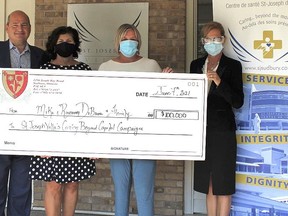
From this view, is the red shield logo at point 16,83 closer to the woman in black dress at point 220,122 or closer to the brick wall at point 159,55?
the woman in black dress at point 220,122

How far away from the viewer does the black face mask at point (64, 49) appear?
11.1 ft

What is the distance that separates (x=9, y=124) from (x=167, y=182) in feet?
6.63

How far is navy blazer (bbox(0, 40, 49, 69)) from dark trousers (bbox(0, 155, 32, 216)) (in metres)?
0.80

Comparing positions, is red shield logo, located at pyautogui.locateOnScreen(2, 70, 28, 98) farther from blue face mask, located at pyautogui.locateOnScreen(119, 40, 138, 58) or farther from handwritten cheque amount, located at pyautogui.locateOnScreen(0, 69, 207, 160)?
blue face mask, located at pyautogui.locateOnScreen(119, 40, 138, 58)

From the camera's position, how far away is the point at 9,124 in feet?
11.1

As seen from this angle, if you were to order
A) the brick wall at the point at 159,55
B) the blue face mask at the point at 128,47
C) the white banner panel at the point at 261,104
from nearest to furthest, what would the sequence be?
the blue face mask at the point at 128,47 < the white banner panel at the point at 261,104 < the brick wall at the point at 159,55

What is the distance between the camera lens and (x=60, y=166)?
3430 millimetres

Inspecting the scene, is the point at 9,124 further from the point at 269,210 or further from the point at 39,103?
the point at 269,210

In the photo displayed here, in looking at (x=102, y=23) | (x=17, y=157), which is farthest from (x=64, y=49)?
(x=102, y=23)

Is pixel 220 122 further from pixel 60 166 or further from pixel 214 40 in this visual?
pixel 60 166

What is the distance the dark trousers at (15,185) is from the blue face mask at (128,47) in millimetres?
1286

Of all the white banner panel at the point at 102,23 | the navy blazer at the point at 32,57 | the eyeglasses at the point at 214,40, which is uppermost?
the white banner panel at the point at 102,23

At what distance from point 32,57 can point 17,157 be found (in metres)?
0.89

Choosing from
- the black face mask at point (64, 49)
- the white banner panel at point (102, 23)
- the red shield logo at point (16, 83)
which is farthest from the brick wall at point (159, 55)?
the red shield logo at point (16, 83)
